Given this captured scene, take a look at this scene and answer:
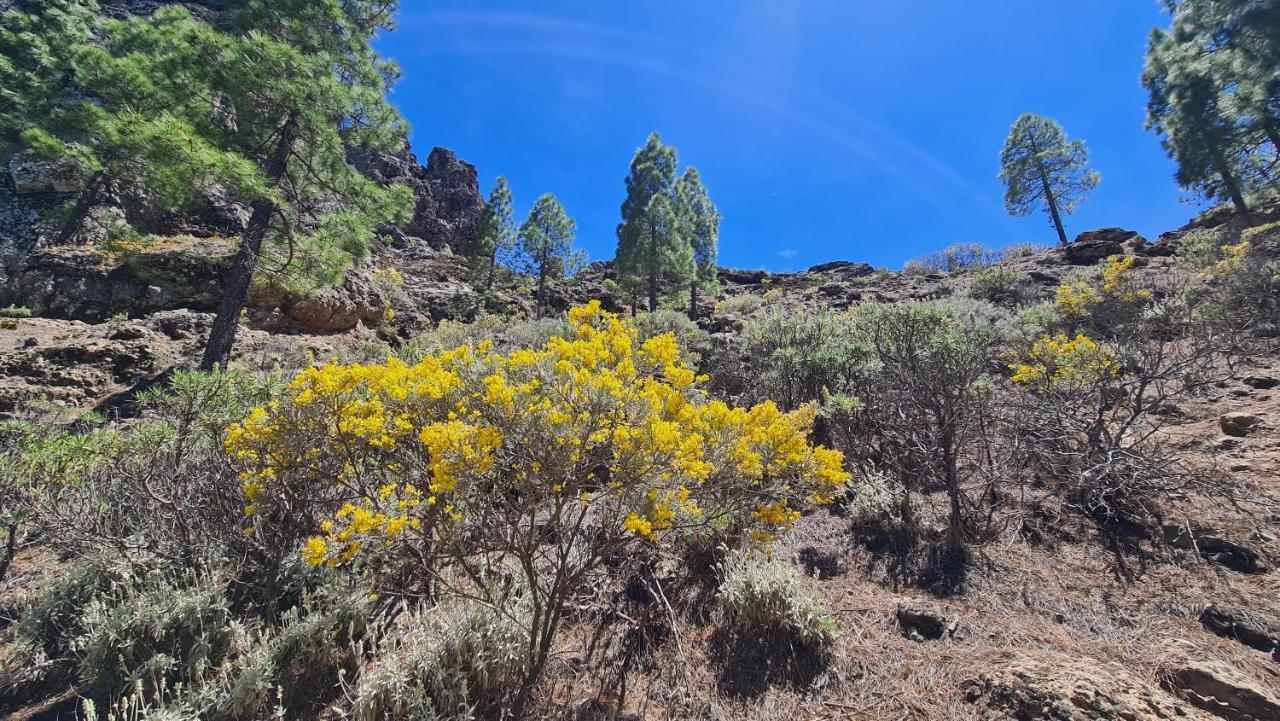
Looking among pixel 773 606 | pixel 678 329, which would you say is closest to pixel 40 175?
pixel 678 329

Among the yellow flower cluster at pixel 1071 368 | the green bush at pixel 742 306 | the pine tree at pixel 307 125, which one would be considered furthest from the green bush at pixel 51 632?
the green bush at pixel 742 306

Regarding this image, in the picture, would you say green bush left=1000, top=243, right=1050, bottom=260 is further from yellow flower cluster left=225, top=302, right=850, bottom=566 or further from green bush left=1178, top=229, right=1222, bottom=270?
yellow flower cluster left=225, top=302, right=850, bottom=566

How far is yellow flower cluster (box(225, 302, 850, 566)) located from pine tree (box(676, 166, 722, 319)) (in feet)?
65.6

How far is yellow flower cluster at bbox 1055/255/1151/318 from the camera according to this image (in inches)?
410

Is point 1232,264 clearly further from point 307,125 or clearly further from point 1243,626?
point 307,125

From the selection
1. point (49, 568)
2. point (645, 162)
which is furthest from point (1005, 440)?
point (645, 162)

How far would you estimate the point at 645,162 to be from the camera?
2306 cm

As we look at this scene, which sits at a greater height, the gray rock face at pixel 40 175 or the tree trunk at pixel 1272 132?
the gray rock face at pixel 40 175

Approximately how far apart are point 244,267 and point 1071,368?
13263mm

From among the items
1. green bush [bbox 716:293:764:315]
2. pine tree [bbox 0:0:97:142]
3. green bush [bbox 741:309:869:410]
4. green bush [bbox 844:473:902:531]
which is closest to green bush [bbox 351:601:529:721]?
green bush [bbox 844:473:902:531]

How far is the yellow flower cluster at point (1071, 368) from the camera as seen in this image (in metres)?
5.61

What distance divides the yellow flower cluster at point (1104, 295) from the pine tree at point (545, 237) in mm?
20999

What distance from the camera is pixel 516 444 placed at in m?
2.85

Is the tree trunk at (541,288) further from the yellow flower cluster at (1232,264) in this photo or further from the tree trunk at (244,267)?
the yellow flower cluster at (1232,264)
